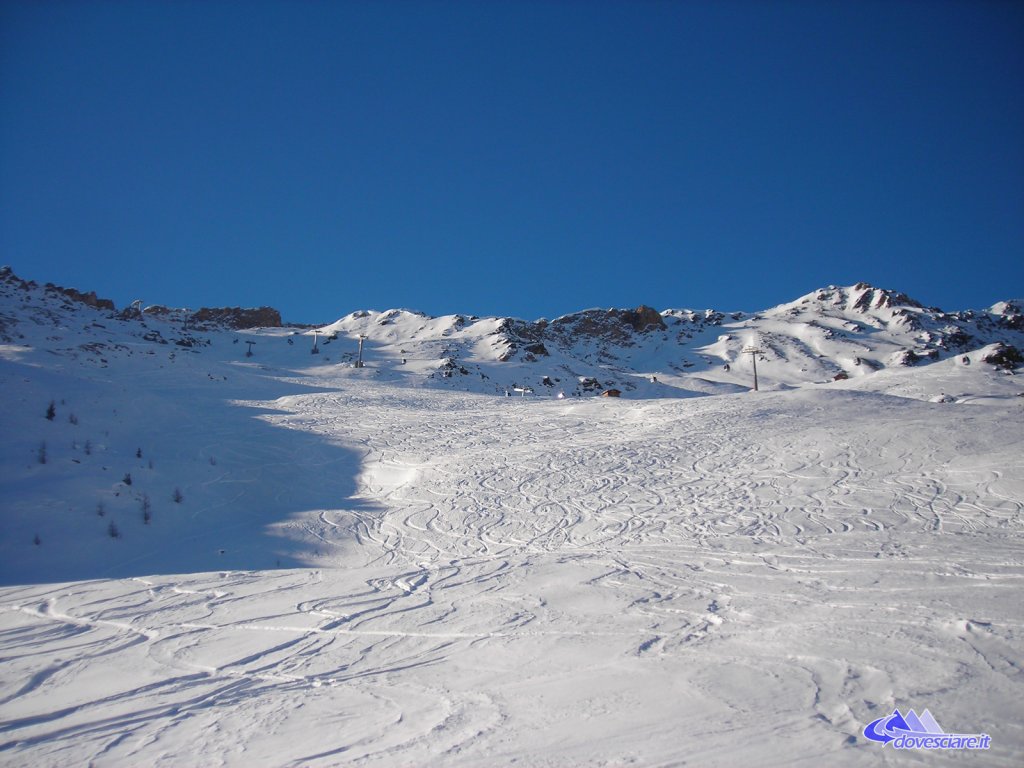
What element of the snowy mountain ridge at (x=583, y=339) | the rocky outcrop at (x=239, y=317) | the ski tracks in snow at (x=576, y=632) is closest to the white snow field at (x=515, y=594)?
the ski tracks in snow at (x=576, y=632)

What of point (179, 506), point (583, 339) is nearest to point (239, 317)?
point (583, 339)

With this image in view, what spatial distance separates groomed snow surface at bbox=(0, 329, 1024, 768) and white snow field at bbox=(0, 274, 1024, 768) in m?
0.03

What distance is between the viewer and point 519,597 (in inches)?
246

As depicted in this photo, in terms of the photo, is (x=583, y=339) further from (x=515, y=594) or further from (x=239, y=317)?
(x=515, y=594)

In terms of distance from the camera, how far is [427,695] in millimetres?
4121

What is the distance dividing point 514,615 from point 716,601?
2.01 meters

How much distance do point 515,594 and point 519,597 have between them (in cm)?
12

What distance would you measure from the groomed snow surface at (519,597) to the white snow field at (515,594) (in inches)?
1.3

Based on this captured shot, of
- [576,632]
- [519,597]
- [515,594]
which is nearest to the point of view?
[576,632]

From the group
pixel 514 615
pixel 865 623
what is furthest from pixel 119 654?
pixel 865 623

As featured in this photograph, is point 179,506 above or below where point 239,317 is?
below

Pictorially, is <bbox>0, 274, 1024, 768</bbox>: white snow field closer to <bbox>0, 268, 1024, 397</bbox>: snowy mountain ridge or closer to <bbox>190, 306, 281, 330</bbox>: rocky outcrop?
<bbox>0, 268, 1024, 397</bbox>: snowy mountain ridge

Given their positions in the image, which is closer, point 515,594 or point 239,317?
point 515,594

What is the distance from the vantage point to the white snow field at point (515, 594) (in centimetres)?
363
